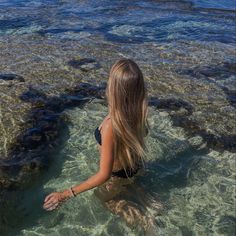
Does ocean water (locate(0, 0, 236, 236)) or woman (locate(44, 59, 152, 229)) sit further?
ocean water (locate(0, 0, 236, 236))

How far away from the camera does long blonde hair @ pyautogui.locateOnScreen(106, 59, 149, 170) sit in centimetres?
464

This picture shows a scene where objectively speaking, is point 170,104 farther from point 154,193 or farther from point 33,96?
point 154,193

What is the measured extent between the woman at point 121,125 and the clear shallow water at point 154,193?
72 cm

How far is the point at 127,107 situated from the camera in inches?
190

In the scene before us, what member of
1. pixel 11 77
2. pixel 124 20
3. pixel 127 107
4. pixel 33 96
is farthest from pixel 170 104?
pixel 124 20

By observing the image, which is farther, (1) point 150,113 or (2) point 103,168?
(1) point 150,113

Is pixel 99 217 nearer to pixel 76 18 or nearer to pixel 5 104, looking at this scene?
pixel 5 104

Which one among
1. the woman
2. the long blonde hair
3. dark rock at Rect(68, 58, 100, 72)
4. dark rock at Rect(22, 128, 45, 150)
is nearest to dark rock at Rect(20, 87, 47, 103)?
dark rock at Rect(22, 128, 45, 150)

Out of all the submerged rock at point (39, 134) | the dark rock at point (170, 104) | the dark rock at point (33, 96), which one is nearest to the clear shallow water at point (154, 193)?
the submerged rock at point (39, 134)

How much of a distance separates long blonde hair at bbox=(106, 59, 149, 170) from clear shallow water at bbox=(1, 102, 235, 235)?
1095 millimetres

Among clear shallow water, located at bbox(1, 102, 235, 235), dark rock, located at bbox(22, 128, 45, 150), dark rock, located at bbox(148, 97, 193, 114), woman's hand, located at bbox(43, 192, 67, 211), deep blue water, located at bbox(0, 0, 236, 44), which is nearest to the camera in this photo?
woman's hand, located at bbox(43, 192, 67, 211)

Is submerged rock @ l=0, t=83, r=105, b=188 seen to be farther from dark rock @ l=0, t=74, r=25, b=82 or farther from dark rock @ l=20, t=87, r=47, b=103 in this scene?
dark rock @ l=0, t=74, r=25, b=82

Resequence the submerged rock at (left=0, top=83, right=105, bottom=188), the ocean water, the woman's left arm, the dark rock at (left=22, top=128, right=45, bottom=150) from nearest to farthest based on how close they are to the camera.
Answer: the woman's left arm, the ocean water, the submerged rock at (left=0, top=83, right=105, bottom=188), the dark rock at (left=22, top=128, right=45, bottom=150)

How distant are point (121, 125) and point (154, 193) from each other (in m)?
1.90
